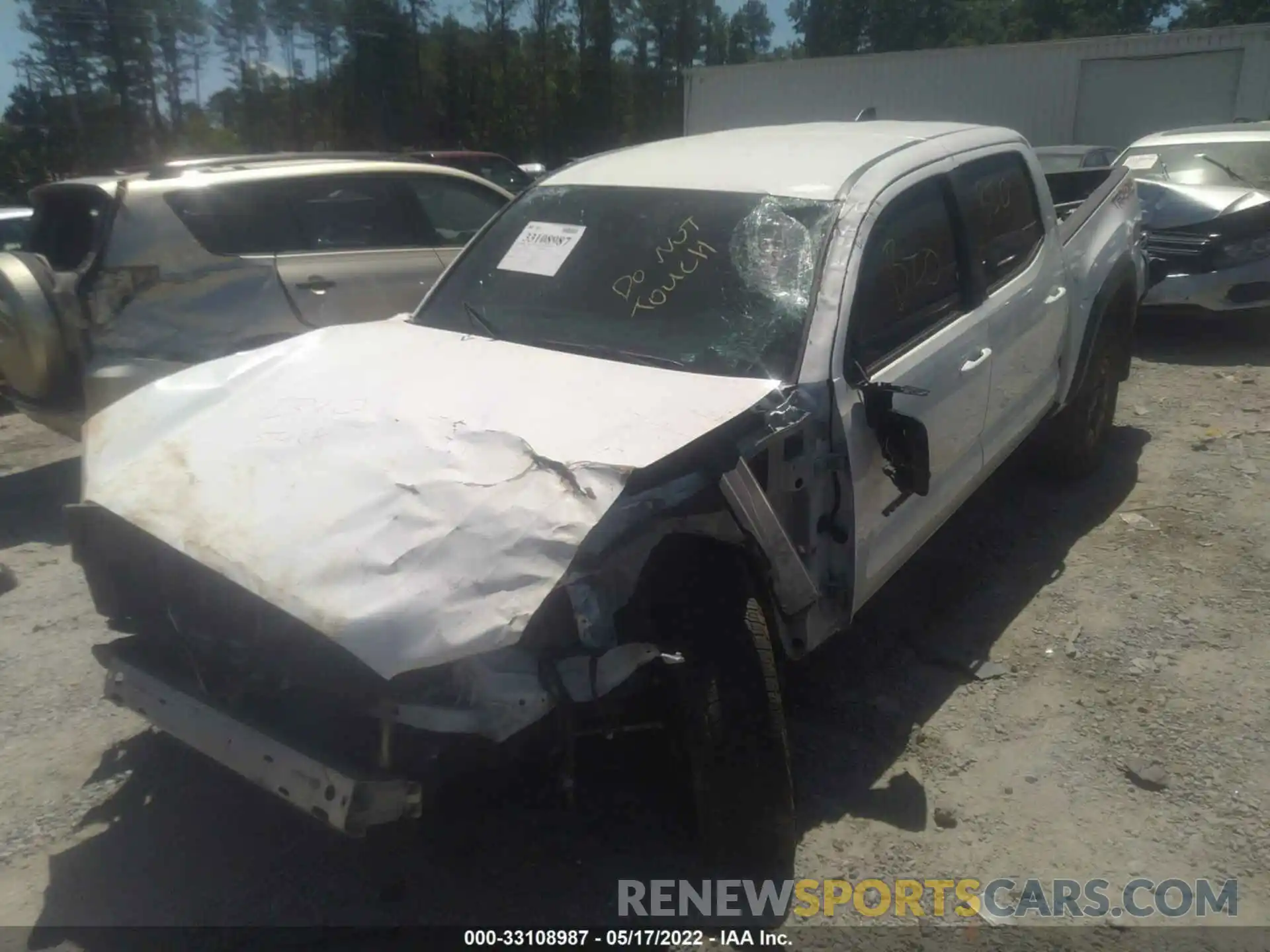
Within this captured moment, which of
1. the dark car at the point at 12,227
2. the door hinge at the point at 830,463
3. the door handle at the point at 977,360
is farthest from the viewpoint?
the dark car at the point at 12,227

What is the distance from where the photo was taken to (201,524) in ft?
8.14

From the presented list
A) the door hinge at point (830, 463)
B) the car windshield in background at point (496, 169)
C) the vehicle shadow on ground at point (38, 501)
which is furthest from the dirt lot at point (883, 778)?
the car windshield in background at point (496, 169)

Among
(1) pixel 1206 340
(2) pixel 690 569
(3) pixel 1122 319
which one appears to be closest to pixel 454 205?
(3) pixel 1122 319

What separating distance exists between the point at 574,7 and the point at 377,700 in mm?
37098

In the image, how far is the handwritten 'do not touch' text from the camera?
3328mm

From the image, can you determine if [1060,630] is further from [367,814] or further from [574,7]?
[574,7]

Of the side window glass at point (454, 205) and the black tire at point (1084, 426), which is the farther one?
the side window glass at point (454, 205)

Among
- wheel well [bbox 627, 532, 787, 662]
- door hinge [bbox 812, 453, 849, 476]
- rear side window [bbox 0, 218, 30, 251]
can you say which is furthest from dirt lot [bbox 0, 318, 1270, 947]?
rear side window [bbox 0, 218, 30, 251]

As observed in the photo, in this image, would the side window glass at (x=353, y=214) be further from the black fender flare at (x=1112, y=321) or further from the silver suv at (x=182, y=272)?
the black fender flare at (x=1112, y=321)

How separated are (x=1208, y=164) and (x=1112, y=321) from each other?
475 centimetres

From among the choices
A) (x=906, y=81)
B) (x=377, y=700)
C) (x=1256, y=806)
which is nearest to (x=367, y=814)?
(x=377, y=700)

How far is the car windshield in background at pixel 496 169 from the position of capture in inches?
400

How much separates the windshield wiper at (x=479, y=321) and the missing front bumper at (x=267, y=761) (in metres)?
1.51

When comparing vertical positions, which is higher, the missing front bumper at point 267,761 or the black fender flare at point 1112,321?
the black fender flare at point 1112,321
